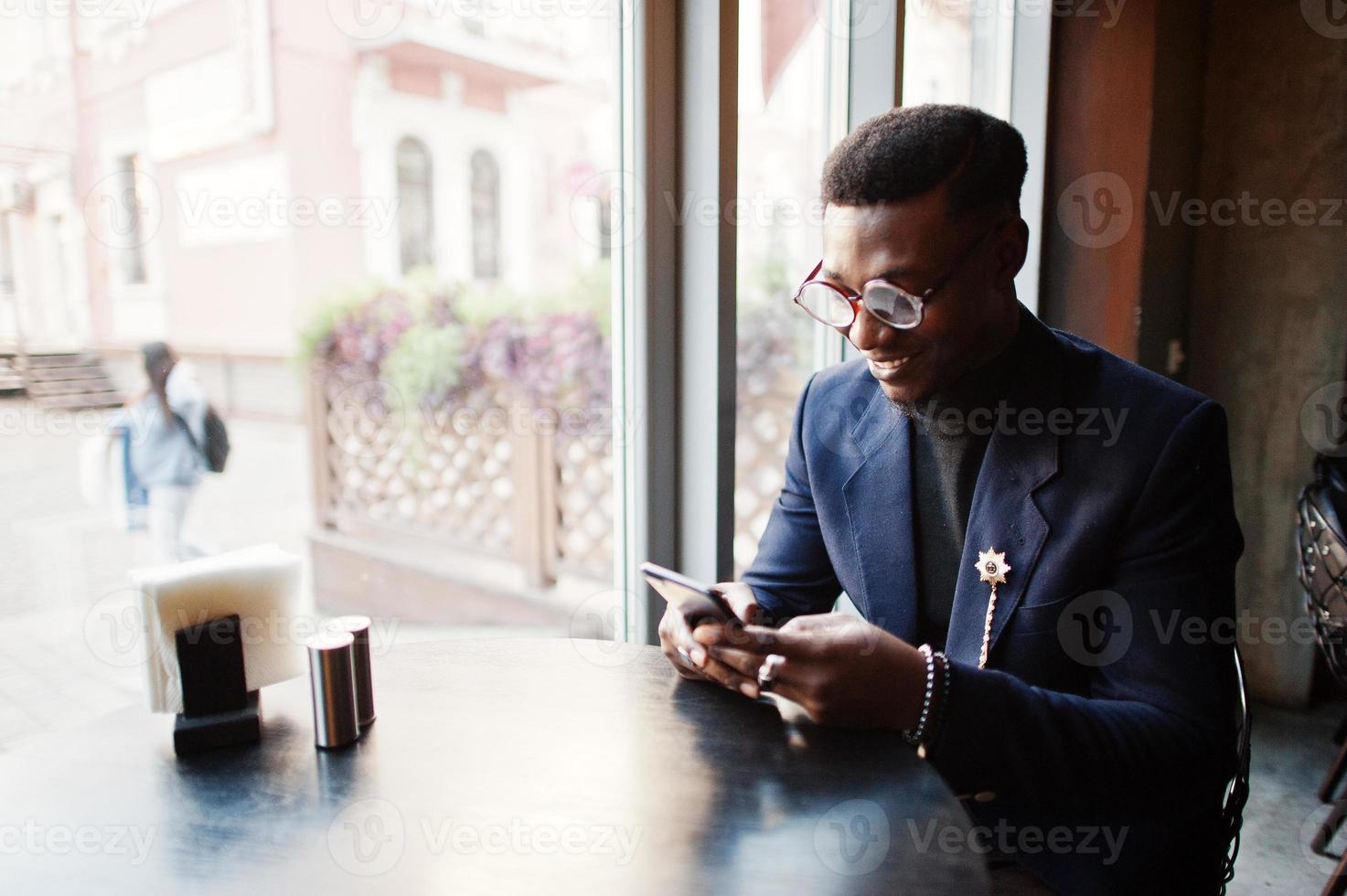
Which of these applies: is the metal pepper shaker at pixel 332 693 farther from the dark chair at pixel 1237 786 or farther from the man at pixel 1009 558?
the dark chair at pixel 1237 786

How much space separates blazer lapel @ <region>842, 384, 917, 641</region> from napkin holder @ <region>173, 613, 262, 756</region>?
94cm

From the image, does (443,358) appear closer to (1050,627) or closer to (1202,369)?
(1050,627)

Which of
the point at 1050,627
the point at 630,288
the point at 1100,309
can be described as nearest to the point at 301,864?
the point at 1050,627

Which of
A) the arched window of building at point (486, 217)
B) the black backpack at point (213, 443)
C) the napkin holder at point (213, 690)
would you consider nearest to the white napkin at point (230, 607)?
the napkin holder at point (213, 690)

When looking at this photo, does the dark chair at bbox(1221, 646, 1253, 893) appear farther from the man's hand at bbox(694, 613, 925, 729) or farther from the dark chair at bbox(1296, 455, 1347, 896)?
the dark chair at bbox(1296, 455, 1347, 896)

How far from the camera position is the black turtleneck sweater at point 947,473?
139 centimetres

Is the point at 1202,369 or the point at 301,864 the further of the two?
the point at 1202,369

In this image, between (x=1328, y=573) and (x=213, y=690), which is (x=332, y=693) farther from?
(x=1328, y=573)

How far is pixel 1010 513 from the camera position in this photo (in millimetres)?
1301

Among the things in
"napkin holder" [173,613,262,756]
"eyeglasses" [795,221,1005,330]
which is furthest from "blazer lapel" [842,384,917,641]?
"napkin holder" [173,613,262,756]

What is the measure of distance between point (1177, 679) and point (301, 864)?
105 centimetres

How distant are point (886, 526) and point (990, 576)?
0.20 metres

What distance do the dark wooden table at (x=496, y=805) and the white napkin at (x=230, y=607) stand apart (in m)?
0.07

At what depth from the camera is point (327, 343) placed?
2.39 metres
